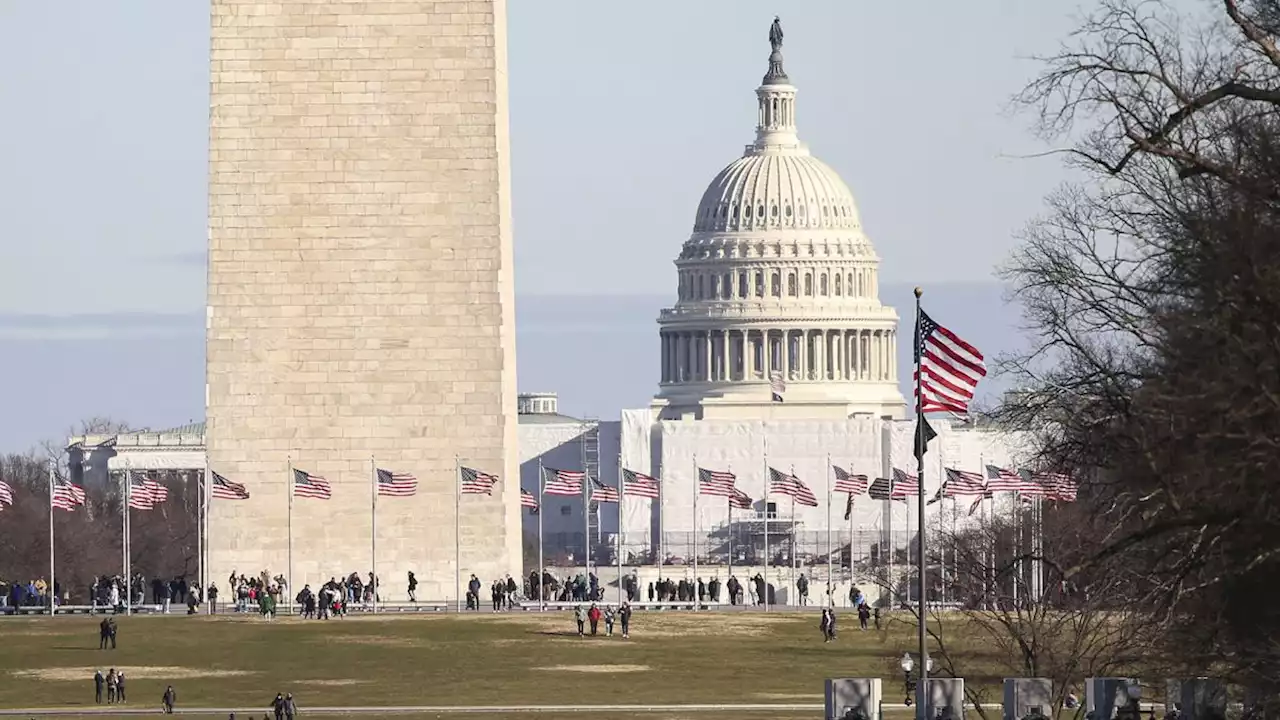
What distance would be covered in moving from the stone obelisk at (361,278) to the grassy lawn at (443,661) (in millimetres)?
5399

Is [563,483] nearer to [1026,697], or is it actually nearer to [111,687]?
[111,687]

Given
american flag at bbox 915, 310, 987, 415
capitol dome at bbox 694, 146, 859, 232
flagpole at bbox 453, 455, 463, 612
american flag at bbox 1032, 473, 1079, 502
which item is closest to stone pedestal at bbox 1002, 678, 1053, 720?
american flag at bbox 915, 310, 987, 415

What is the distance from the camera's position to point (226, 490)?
66.2m

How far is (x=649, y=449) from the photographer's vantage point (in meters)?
142

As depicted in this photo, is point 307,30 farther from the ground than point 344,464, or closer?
farther from the ground

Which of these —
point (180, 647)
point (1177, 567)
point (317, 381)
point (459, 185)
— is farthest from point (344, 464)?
point (1177, 567)

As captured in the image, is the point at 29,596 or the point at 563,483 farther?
the point at 29,596

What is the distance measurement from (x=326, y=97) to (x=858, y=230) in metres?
97.5

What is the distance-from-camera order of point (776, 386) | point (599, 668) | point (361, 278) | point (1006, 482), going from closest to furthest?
1. point (599, 668)
2. point (361, 278)
3. point (1006, 482)
4. point (776, 386)

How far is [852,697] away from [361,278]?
4251cm

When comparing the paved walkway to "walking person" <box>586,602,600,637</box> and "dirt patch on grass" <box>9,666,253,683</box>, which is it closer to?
"dirt patch on grass" <box>9,666,253,683</box>

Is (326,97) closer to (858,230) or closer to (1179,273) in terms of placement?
(1179,273)

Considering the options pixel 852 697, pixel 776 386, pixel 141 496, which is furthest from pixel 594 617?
pixel 776 386

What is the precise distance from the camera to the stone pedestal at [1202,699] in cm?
2473
